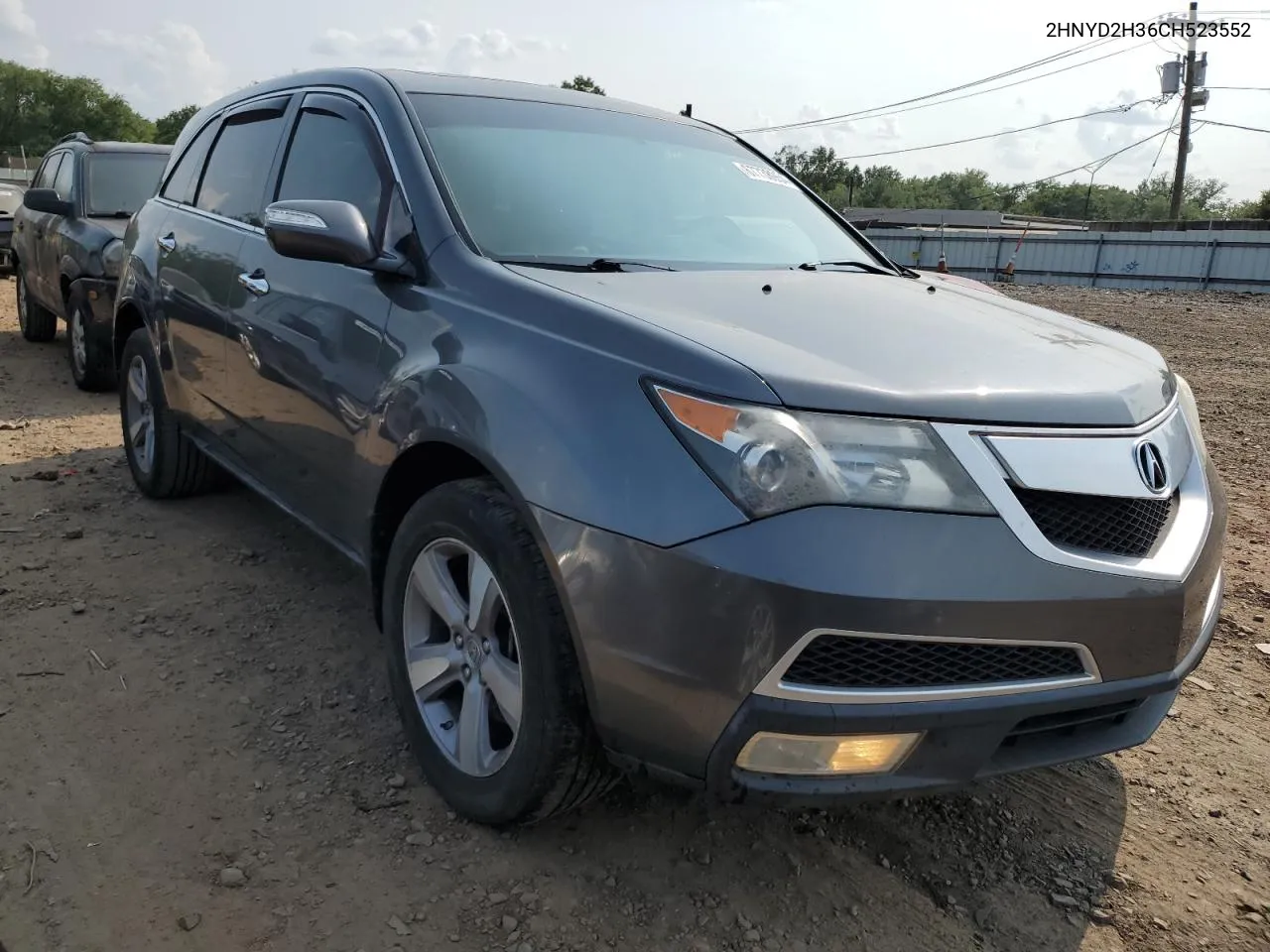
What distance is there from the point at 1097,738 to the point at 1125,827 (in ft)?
2.04

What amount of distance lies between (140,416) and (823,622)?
4.02 meters

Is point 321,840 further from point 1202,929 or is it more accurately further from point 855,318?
point 1202,929

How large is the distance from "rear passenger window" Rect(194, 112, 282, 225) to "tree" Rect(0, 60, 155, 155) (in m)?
99.6

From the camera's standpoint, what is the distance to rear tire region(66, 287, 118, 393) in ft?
22.4

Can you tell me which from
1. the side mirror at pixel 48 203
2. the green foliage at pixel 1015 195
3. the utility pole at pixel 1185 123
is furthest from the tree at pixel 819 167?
the side mirror at pixel 48 203

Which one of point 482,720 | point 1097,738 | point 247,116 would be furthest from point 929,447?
point 247,116

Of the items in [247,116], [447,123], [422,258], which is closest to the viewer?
[422,258]

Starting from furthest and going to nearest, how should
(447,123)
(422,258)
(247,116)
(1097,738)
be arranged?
(247,116) < (447,123) < (422,258) < (1097,738)

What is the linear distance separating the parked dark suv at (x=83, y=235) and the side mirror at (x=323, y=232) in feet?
13.5

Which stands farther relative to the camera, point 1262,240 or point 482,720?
point 1262,240

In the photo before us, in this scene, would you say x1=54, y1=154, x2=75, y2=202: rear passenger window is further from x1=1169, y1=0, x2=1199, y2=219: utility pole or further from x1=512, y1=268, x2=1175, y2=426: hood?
x1=1169, y1=0, x2=1199, y2=219: utility pole

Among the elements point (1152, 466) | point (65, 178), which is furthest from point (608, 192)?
point (65, 178)

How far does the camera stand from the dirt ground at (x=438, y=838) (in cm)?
214

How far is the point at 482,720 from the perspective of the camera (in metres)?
2.36
